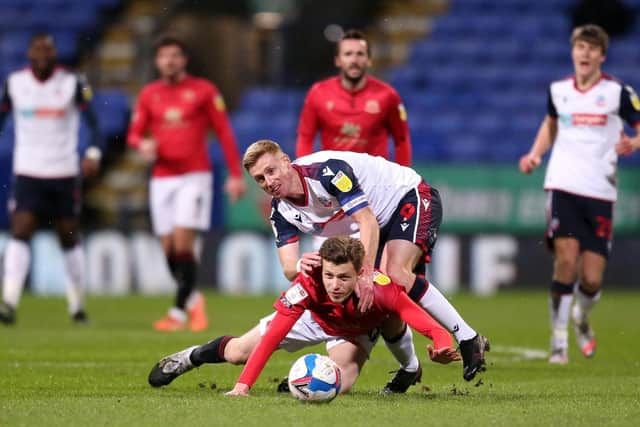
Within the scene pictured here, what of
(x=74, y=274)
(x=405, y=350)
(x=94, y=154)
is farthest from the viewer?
(x=74, y=274)

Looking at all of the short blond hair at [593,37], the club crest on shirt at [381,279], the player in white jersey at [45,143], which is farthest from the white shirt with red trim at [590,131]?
the player in white jersey at [45,143]

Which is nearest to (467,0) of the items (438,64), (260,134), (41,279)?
(438,64)

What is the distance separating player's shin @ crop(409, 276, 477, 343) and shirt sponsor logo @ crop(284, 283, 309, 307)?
0.78m

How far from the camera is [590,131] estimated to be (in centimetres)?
932

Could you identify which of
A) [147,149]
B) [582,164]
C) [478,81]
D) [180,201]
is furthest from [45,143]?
[478,81]

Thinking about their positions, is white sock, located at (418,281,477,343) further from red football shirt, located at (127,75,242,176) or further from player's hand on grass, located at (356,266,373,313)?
red football shirt, located at (127,75,242,176)

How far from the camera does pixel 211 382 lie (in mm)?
7535

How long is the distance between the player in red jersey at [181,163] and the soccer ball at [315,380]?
5146mm

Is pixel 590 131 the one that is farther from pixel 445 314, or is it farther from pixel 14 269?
pixel 14 269

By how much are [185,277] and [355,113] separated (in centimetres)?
278

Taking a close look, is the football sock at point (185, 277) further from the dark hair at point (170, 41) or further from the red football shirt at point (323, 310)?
the red football shirt at point (323, 310)

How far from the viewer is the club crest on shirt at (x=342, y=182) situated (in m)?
6.76

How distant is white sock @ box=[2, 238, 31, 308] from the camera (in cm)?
1144

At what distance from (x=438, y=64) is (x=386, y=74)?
0.81 m
